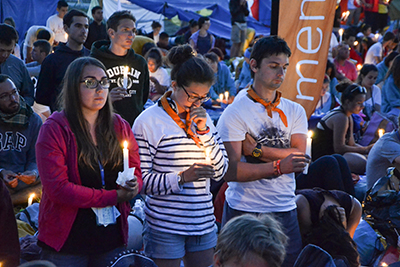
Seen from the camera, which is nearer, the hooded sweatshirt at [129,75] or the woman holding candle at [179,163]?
the woman holding candle at [179,163]

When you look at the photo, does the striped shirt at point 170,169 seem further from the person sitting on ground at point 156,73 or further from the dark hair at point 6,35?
the person sitting on ground at point 156,73

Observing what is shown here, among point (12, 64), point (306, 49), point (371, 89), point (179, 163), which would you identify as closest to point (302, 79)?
point (306, 49)

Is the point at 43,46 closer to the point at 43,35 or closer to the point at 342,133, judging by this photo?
the point at 43,35

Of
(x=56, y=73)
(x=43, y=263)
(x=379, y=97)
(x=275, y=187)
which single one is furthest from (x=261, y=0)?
(x=43, y=263)

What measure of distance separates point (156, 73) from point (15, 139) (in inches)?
153

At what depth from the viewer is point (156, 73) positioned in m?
7.93

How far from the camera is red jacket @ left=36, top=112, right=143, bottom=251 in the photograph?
234cm

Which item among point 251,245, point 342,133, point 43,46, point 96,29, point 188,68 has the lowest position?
point 342,133

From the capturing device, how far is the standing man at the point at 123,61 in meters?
A: 4.37

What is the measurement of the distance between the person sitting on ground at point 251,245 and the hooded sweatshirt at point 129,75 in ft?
8.66

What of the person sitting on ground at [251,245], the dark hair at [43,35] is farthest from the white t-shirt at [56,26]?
the person sitting on ground at [251,245]

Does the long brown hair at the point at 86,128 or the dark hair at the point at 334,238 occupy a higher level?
the long brown hair at the point at 86,128

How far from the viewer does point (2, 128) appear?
4.22 meters

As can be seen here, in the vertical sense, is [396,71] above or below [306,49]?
below
